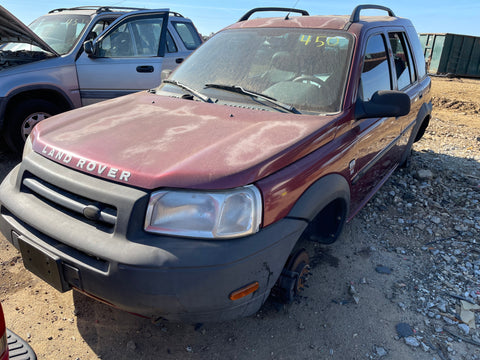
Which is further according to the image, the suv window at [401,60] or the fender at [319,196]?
the suv window at [401,60]

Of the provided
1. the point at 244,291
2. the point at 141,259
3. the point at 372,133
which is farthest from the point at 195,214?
the point at 372,133

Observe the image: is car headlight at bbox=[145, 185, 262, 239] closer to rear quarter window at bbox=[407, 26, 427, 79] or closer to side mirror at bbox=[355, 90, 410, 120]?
side mirror at bbox=[355, 90, 410, 120]

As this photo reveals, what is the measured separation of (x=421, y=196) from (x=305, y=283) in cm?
228

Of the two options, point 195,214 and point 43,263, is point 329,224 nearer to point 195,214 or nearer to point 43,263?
point 195,214

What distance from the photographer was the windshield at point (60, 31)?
501 centimetres

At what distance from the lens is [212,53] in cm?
308

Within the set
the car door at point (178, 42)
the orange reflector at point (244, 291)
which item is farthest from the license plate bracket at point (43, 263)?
the car door at point (178, 42)

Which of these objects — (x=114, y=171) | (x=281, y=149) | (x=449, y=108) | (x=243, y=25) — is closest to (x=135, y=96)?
(x=243, y=25)

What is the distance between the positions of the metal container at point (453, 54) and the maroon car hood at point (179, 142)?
62.8 ft

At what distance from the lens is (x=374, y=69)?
293 cm

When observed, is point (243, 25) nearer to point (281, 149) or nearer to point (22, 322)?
point (281, 149)

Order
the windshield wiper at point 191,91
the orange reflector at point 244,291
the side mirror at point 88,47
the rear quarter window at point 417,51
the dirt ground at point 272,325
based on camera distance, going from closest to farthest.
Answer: the orange reflector at point 244,291
the dirt ground at point 272,325
the windshield wiper at point 191,91
the rear quarter window at point 417,51
the side mirror at point 88,47

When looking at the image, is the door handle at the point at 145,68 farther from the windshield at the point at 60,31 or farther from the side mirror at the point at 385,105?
the side mirror at the point at 385,105

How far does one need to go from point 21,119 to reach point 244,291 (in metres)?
3.99
